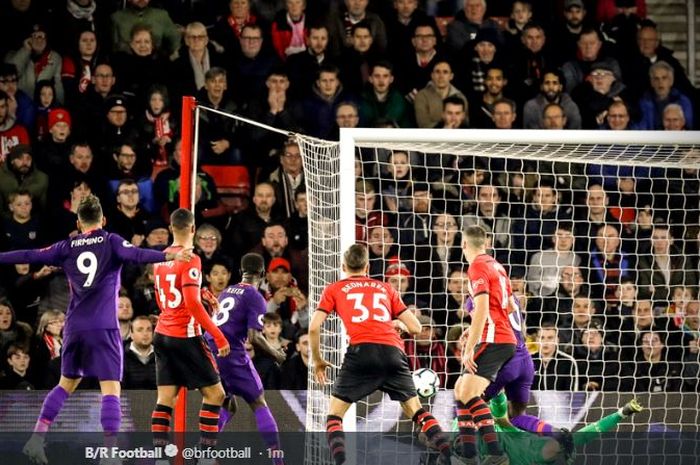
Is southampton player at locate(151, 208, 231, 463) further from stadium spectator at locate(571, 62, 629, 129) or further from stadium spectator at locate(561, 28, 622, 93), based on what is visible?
stadium spectator at locate(561, 28, 622, 93)

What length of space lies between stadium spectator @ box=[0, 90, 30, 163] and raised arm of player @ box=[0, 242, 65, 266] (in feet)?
11.4

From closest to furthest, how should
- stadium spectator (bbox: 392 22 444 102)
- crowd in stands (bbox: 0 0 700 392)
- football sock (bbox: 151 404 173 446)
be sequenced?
football sock (bbox: 151 404 173 446) < crowd in stands (bbox: 0 0 700 392) < stadium spectator (bbox: 392 22 444 102)

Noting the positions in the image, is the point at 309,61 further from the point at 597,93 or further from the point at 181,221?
the point at 181,221

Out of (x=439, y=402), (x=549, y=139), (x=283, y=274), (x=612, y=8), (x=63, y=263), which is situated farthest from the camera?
(x=612, y=8)

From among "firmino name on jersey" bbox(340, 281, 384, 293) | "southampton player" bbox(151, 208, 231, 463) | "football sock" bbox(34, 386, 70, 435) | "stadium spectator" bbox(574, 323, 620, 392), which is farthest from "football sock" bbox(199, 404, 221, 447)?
"stadium spectator" bbox(574, 323, 620, 392)

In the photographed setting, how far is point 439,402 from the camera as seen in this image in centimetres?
998

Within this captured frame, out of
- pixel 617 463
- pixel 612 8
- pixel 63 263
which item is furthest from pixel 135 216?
pixel 612 8

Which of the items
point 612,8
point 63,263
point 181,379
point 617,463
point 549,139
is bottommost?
point 617,463

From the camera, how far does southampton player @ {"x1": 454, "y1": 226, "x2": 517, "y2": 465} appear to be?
8.34m

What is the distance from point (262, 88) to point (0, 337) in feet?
10.7

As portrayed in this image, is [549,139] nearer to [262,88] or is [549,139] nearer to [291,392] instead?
[291,392]

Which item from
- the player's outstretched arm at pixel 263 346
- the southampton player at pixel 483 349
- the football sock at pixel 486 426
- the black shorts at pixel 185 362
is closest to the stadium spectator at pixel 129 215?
the player's outstretched arm at pixel 263 346

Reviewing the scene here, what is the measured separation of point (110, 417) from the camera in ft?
26.7

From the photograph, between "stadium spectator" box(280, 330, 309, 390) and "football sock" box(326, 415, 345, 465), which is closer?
"football sock" box(326, 415, 345, 465)
